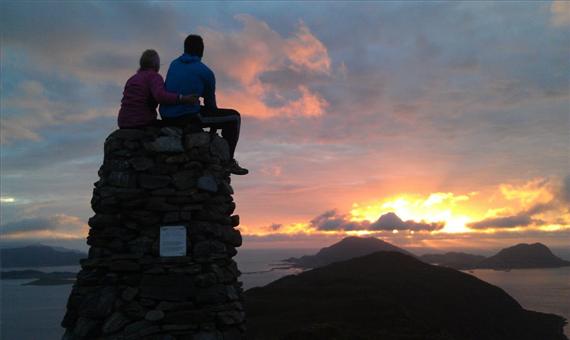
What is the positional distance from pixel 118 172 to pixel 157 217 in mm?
1319

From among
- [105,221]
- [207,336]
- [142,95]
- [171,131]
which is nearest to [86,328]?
[105,221]

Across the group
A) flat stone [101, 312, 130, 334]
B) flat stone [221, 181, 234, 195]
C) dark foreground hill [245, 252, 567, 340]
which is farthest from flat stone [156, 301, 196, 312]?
dark foreground hill [245, 252, 567, 340]

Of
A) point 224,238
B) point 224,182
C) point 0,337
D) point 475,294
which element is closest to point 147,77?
point 224,182

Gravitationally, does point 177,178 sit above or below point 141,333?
above

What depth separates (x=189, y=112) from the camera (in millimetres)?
10078

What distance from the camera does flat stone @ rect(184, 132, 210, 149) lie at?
32.1ft

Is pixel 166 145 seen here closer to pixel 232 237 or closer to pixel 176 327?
pixel 232 237

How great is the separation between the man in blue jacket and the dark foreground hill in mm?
21375

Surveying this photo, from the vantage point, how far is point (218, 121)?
10508mm

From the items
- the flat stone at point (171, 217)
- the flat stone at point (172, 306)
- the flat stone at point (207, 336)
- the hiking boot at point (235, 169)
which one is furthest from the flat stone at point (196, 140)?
the flat stone at point (207, 336)

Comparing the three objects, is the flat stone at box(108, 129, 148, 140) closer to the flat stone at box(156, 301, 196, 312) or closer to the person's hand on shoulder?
the person's hand on shoulder

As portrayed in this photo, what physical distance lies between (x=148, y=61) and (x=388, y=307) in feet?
166

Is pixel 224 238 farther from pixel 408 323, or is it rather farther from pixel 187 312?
pixel 408 323

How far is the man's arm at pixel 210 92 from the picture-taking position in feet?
33.8
